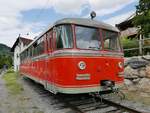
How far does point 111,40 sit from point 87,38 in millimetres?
1304

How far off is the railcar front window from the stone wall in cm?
432

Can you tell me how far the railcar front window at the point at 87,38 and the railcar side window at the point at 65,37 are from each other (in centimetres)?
26

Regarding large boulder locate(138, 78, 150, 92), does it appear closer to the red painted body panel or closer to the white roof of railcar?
the red painted body panel

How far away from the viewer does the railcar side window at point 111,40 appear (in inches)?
388

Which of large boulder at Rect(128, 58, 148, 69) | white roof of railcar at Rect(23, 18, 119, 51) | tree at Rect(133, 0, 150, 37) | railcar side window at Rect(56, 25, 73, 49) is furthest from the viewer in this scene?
tree at Rect(133, 0, 150, 37)

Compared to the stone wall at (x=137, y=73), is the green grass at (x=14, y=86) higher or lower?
lower

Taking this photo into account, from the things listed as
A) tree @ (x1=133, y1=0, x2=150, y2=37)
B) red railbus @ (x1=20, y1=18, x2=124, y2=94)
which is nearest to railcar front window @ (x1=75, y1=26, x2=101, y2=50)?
red railbus @ (x1=20, y1=18, x2=124, y2=94)

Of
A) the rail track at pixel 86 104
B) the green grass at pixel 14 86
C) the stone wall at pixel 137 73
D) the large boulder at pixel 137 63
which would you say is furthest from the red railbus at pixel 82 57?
the green grass at pixel 14 86

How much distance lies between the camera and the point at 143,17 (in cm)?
1536

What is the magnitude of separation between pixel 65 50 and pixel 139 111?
2.99 meters

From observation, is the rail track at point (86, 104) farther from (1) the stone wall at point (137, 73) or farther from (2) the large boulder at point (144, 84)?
(1) the stone wall at point (137, 73)

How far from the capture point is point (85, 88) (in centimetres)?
883

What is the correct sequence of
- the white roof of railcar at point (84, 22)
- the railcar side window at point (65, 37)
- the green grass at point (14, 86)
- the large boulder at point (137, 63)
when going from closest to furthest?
the railcar side window at point (65, 37) → the white roof of railcar at point (84, 22) → the large boulder at point (137, 63) → the green grass at point (14, 86)

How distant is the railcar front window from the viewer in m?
9.15
